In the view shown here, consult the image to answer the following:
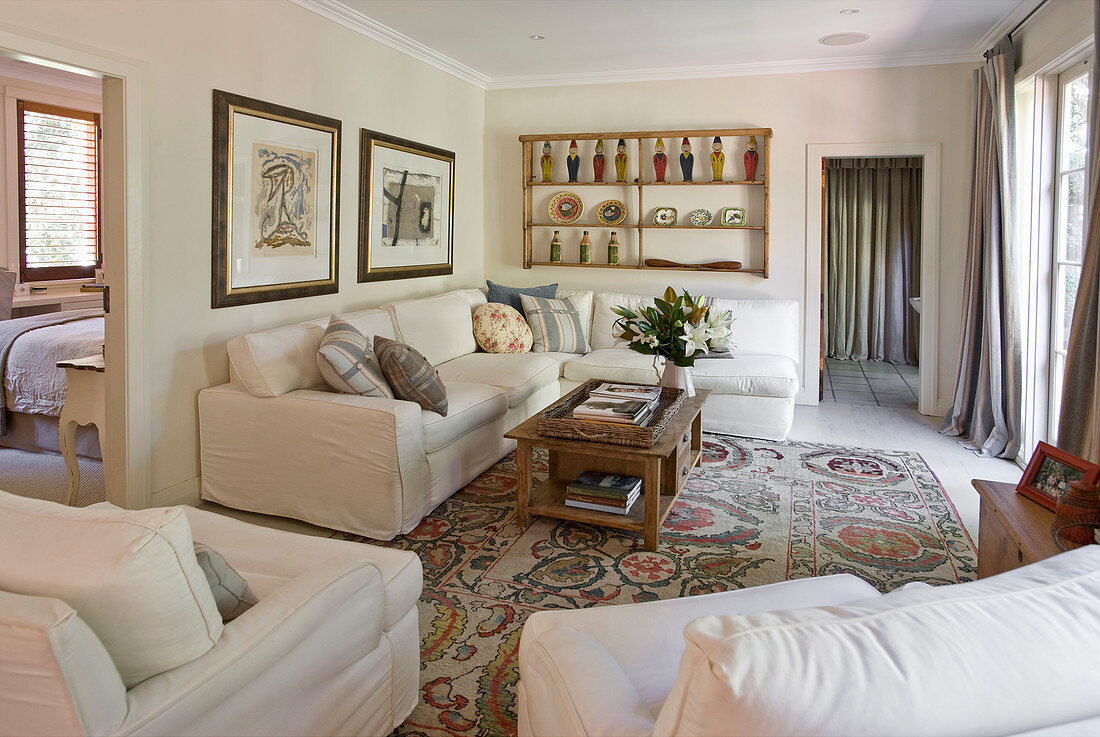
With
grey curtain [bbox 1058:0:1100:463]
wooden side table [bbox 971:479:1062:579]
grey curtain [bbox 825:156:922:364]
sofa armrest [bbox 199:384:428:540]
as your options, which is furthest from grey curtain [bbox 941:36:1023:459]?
sofa armrest [bbox 199:384:428:540]

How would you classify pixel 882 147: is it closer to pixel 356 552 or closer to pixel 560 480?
pixel 560 480

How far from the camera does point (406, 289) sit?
18.3 ft

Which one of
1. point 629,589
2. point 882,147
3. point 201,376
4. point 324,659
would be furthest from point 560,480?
point 882,147

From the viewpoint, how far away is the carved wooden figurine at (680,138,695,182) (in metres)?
6.08

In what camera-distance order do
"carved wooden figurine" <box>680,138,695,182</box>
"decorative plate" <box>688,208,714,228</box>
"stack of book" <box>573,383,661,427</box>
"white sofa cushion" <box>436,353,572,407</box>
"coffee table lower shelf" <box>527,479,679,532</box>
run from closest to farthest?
1. "coffee table lower shelf" <box>527,479,679,532</box>
2. "stack of book" <box>573,383,661,427</box>
3. "white sofa cushion" <box>436,353,572,407</box>
4. "carved wooden figurine" <box>680,138,695,182</box>
5. "decorative plate" <box>688,208,714,228</box>

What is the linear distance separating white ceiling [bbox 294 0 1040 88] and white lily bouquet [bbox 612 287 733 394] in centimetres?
179

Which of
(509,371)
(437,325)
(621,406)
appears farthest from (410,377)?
(437,325)

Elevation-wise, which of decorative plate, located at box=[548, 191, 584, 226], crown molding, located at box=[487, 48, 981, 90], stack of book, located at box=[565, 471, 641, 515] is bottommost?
stack of book, located at box=[565, 471, 641, 515]

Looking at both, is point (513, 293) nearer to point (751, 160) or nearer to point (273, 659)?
point (751, 160)

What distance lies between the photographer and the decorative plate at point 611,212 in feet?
21.1

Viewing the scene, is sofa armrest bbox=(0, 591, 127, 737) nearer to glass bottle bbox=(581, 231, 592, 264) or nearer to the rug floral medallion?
the rug floral medallion

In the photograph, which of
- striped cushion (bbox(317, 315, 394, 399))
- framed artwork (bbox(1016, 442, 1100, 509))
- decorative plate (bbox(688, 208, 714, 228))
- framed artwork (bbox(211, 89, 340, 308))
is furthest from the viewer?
decorative plate (bbox(688, 208, 714, 228))

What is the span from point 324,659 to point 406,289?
4092 millimetres

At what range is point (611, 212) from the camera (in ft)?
21.2
